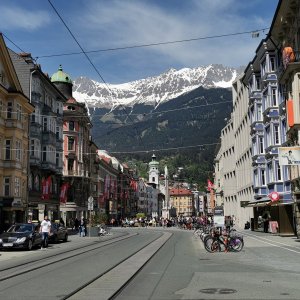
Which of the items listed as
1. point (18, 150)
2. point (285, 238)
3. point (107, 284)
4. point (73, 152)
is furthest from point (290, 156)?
point (73, 152)

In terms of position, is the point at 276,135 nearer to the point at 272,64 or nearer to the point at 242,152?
the point at 272,64

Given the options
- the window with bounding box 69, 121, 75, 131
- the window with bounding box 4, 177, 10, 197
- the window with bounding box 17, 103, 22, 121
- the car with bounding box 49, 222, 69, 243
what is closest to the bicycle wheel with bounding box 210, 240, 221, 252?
the car with bounding box 49, 222, 69, 243

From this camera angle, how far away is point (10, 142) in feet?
145

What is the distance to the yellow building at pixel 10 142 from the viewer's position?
4338cm

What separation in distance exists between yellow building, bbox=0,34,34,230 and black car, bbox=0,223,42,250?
14714 millimetres

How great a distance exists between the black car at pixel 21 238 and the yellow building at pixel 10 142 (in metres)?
14.7

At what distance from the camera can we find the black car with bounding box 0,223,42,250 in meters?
26.4

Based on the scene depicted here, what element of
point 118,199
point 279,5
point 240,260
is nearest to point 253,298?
point 240,260

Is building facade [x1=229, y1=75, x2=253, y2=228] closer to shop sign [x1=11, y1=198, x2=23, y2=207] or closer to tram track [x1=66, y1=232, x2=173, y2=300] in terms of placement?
shop sign [x1=11, y1=198, x2=23, y2=207]

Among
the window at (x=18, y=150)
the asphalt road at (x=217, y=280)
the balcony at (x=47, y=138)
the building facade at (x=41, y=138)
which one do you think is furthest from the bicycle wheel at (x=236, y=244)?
the balcony at (x=47, y=138)

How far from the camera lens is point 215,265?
17.5m

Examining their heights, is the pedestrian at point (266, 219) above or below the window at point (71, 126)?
below

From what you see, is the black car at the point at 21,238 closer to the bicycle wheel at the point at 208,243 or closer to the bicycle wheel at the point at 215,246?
the bicycle wheel at the point at 208,243

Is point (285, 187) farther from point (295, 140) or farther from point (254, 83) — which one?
point (254, 83)
